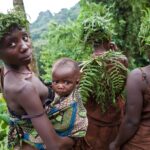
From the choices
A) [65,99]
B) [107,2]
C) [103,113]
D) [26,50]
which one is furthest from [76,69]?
[107,2]

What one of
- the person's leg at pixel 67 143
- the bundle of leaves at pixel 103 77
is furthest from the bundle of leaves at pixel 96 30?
the person's leg at pixel 67 143

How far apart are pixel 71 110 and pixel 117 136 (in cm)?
72

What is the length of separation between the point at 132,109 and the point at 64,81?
55 cm

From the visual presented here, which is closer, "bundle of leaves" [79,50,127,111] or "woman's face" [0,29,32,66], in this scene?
"woman's face" [0,29,32,66]

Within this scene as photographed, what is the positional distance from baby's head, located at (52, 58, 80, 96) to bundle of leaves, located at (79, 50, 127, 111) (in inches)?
15.9

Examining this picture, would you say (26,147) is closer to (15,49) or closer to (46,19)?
(15,49)

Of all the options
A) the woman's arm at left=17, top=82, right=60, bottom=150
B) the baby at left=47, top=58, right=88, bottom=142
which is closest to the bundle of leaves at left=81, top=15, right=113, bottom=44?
the baby at left=47, top=58, right=88, bottom=142

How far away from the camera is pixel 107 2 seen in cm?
1279

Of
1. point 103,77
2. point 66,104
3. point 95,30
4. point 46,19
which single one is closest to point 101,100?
point 103,77

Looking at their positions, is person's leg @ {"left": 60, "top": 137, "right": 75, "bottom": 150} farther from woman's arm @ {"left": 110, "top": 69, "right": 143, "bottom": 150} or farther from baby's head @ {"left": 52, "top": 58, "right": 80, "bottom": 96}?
woman's arm @ {"left": 110, "top": 69, "right": 143, "bottom": 150}

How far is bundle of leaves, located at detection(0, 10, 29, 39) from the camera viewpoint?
6.49ft

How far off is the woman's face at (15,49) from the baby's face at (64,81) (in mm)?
233

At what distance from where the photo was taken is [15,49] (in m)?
2.00

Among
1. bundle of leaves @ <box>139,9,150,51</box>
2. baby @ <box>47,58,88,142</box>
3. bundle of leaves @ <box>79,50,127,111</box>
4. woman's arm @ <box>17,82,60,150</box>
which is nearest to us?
woman's arm @ <box>17,82,60,150</box>
